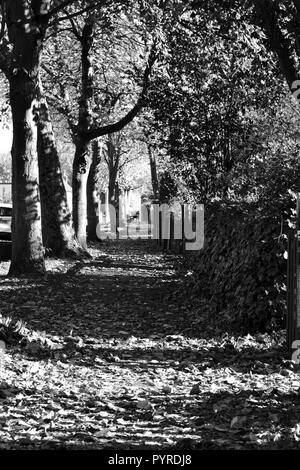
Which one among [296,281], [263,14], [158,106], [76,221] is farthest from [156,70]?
[296,281]

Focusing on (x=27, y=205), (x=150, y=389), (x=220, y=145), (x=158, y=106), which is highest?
(x=158, y=106)

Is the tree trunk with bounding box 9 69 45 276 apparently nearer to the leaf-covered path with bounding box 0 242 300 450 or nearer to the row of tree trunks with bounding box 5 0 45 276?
the row of tree trunks with bounding box 5 0 45 276

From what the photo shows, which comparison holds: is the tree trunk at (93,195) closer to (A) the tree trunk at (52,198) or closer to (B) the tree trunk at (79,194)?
(B) the tree trunk at (79,194)

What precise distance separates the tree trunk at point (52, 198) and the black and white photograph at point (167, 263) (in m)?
0.04

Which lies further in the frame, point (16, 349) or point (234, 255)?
point (234, 255)

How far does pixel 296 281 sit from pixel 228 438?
9.10 ft

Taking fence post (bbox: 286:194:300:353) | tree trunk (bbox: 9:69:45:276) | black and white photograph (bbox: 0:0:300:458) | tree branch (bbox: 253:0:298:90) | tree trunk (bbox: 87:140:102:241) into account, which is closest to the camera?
black and white photograph (bbox: 0:0:300:458)

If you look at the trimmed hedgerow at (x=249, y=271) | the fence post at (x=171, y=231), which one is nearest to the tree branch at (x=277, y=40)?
the trimmed hedgerow at (x=249, y=271)

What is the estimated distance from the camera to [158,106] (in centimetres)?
2086

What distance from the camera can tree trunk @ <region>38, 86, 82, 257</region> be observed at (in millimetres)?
18531

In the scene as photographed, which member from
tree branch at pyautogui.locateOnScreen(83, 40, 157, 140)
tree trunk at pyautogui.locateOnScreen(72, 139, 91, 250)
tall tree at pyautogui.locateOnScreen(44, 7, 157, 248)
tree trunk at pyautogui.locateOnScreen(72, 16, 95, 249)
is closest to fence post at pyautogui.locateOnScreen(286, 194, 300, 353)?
tree branch at pyautogui.locateOnScreen(83, 40, 157, 140)

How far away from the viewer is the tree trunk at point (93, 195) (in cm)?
3466

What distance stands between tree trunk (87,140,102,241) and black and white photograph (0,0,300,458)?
6.85 metres

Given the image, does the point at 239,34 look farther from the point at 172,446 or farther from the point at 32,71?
the point at 172,446
